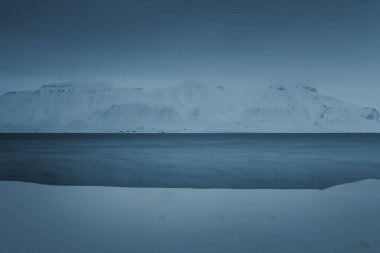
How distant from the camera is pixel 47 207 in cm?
1111

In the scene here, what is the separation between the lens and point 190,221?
30.6 ft

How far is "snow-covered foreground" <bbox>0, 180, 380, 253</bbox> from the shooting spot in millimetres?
A: 7363

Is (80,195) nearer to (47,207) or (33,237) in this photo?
A: (47,207)

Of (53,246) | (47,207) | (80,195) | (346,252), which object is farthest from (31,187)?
(346,252)

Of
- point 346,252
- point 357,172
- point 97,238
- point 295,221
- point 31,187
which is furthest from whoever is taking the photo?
point 357,172

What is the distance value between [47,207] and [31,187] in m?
4.84

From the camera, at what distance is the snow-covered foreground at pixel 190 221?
7363 millimetres

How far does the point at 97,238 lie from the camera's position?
783 cm

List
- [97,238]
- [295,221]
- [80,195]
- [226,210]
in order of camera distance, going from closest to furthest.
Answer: [97,238] → [295,221] → [226,210] → [80,195]

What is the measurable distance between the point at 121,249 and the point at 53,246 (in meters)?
1.33

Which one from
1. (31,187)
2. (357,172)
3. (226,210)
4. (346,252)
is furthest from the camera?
(357,172)

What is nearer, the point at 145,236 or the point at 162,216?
the point at 145,236

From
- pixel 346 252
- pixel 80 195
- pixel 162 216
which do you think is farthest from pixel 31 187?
pixel 346 252

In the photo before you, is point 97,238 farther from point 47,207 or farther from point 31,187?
point 31,187
